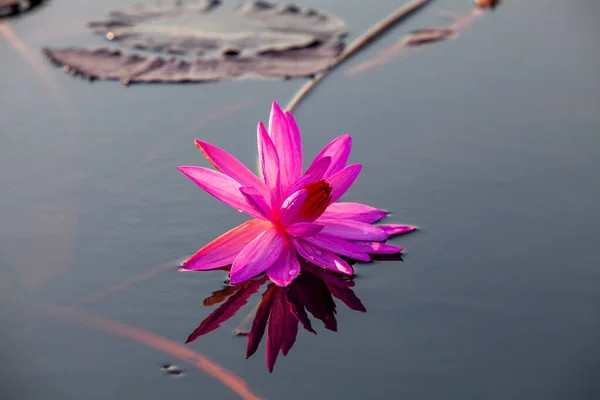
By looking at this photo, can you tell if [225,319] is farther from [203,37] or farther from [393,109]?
[203,37]

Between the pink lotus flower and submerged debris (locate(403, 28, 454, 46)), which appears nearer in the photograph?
the pink lotus flower

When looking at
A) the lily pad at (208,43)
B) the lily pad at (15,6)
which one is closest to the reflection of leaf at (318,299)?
the lily pad at (208,43)

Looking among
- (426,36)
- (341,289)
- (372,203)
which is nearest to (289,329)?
(341,289)

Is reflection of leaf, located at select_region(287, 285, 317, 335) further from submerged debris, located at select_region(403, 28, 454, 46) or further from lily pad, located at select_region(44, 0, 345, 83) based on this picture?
submerged debris, located at select_region(403, 28, 454, 46)

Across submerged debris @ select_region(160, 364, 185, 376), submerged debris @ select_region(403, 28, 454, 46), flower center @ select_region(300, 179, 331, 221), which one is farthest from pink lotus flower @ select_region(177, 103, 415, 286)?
submerged debris @ select_region(403, 28, 454, 46)

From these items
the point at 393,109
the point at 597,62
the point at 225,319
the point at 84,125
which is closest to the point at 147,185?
the point at 84,125

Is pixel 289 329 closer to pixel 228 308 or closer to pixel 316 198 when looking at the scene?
pixel 228 308
